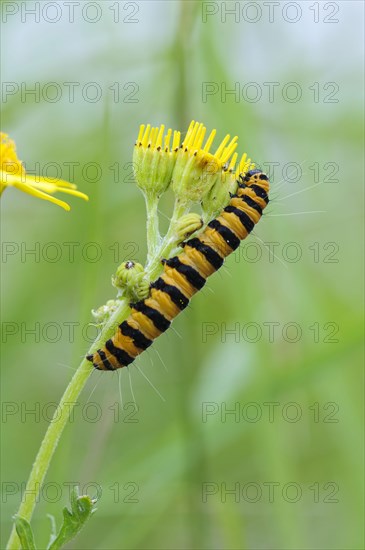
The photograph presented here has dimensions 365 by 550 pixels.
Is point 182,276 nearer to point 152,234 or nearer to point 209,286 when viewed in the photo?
point 152,234

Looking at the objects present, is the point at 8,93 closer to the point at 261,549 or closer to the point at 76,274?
the point at 76,274

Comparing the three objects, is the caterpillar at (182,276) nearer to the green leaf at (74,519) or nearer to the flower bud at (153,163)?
the flower bud at (153,163)

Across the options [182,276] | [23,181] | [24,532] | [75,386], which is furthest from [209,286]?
[24,532]

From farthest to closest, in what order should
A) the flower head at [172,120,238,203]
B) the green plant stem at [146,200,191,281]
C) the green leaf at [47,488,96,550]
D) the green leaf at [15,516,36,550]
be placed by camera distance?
the flower head at [172,120,238,203] → the green plant stem at [146,200,191,281] → the green leaf at [47,488,96,550] → the green leaf at [15,516,36,550]

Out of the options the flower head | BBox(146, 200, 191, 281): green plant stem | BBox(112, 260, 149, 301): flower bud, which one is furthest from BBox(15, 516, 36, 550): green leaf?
the flower head

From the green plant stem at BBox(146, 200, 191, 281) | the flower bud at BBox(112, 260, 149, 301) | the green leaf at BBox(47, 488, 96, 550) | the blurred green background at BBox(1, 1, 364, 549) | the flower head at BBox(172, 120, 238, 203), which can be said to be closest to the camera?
the green leaf at BBox(47, 488, 96, 550)

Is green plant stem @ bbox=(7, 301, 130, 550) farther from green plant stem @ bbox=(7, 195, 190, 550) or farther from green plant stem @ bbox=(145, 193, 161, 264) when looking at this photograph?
green plant stem @ bbox=(145, 193, 161, 264)

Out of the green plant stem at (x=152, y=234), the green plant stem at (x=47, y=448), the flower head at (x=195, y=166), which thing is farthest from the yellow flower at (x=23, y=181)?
the green plant stem at (x=47, y=448)
